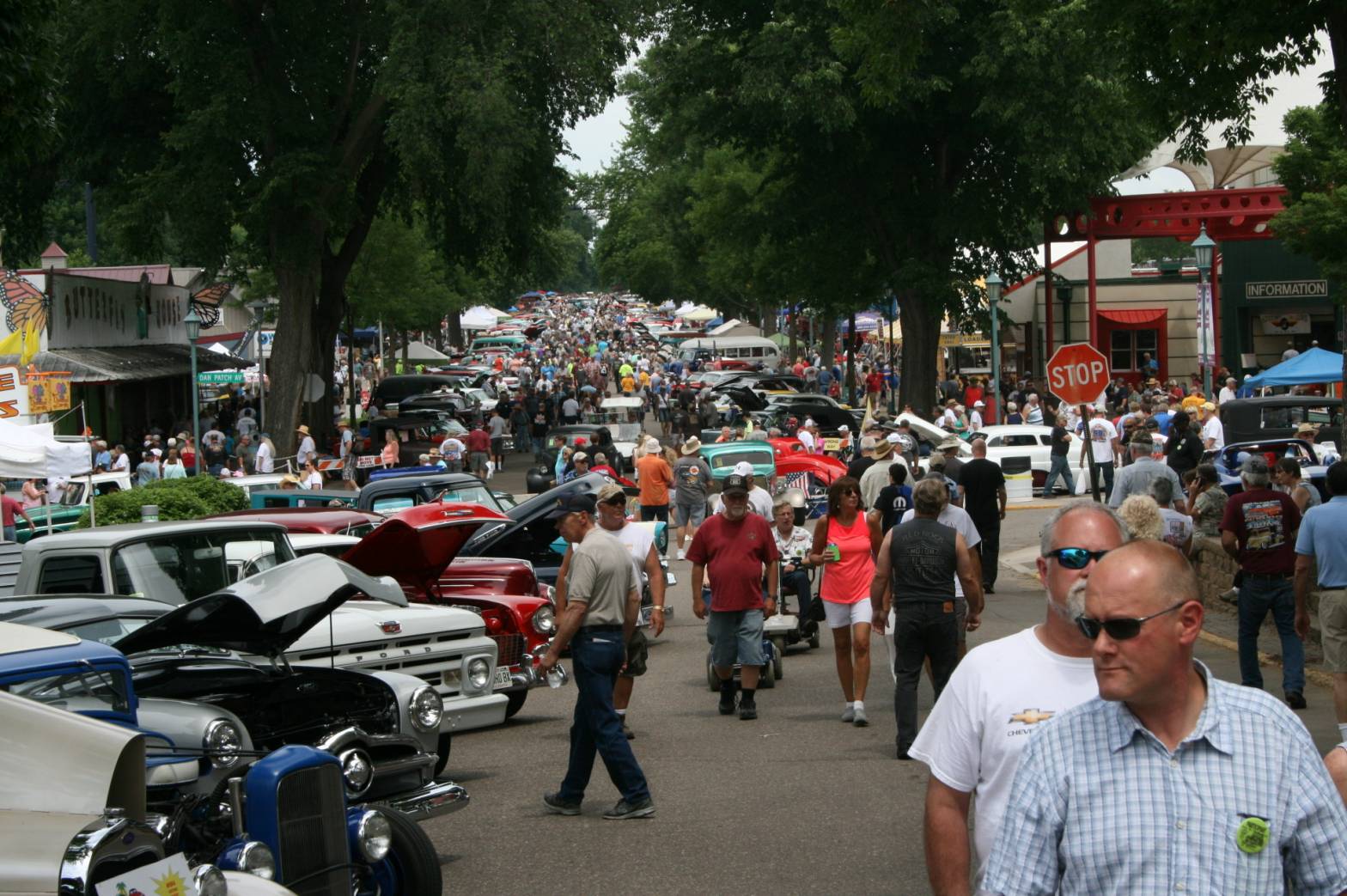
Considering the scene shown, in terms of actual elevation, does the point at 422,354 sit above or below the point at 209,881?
above

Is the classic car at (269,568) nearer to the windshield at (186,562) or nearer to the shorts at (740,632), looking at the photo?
the windshield at (186,562)

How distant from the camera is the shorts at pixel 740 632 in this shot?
11328mm

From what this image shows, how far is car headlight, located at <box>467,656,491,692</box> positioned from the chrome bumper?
8.30ft

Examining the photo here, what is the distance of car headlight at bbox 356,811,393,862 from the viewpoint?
259 inches

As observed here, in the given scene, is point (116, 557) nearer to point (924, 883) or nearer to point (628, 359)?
point (924, 883)

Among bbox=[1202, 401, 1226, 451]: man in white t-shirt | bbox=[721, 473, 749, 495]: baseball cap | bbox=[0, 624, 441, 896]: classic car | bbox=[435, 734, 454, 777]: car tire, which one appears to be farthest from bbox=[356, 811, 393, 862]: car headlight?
bbox=[1202, 401, 1226, 451]: man in white t-shirt

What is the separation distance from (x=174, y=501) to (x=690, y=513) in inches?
272

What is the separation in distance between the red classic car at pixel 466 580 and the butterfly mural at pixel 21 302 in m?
23.9

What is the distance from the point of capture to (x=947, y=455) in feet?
56.1

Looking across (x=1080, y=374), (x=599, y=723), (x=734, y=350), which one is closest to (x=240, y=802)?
(x=599, y=723)

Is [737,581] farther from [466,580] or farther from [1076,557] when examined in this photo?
[1076,557]

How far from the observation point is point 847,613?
11242 mm

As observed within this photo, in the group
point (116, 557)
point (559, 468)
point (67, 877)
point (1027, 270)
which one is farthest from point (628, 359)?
point (67, 877)

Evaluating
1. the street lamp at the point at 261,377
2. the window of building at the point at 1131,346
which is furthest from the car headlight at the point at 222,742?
the window of building at the point at 1131,346
